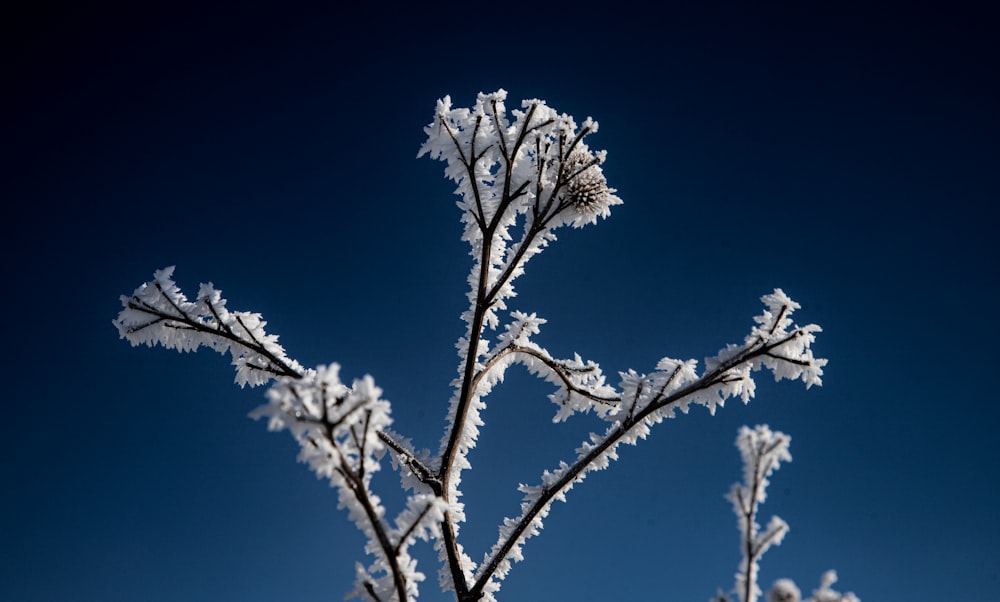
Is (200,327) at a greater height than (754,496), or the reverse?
(200,327)

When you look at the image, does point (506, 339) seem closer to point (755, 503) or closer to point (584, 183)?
point (584, 183)

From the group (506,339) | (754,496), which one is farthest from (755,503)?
(506,339)

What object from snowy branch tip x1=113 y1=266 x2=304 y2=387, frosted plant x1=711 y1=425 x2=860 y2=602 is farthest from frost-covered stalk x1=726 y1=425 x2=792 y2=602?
snowy branch tip x1=113 y1=266 x2=304 y2=387

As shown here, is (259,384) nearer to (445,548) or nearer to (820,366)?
(445,548)

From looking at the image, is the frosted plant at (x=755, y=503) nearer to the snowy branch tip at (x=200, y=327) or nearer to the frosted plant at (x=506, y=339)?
the frosted plant at (x=506, y=339)

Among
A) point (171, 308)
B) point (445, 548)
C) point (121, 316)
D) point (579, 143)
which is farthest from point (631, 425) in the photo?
point (121, 316)
